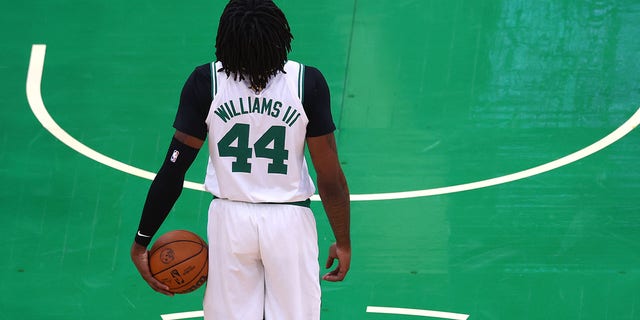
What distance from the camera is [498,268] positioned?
7.18 m

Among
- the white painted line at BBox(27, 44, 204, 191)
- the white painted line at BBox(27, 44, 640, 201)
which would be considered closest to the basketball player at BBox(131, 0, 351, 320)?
the white painted line at BBox(27, 44, 640, 201)

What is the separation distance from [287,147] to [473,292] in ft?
10.1

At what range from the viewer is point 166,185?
4.44 meters

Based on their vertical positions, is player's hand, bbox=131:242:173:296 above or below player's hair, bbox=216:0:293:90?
below

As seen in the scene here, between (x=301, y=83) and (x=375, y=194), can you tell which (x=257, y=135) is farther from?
(x=375, y=194)

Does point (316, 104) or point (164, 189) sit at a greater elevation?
point (316, 104)

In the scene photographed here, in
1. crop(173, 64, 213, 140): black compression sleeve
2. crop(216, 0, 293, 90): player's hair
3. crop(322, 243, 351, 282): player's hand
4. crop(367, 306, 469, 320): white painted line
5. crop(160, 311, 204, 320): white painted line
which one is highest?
crop(216, 0, 293, 90): player's hair

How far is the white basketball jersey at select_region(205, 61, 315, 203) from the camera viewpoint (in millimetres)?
4281

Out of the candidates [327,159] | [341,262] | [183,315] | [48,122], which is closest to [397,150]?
[183,315]

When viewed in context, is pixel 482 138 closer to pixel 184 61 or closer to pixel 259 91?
pixel 184 61

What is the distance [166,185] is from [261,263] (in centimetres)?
54

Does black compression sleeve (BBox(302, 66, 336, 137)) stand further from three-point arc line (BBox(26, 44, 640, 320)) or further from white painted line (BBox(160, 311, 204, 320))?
three-point arc line (BBox(26, 44, 640, 320))

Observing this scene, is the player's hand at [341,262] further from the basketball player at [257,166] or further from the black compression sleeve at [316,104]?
the black compression sleeve at [316,104]

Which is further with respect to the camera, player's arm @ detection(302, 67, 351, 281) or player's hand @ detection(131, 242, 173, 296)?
player's hand @ detection(131, 242, 173, 296)
